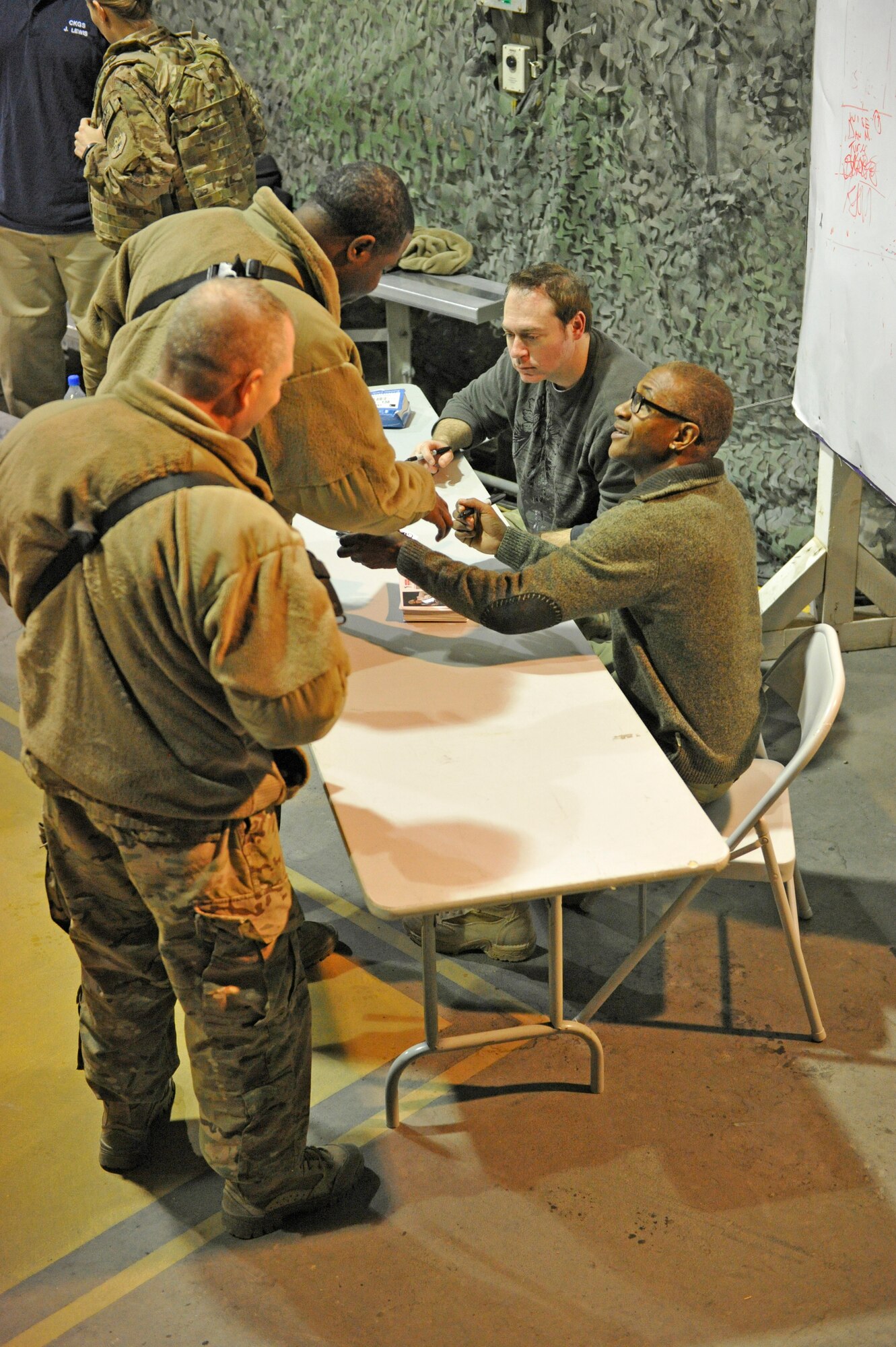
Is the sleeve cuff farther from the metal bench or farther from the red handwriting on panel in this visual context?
the metal bench

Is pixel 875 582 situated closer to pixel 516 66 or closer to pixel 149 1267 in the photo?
pixel 516 66

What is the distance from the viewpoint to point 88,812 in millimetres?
1846

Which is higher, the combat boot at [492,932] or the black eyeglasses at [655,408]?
the black eyeglasses at [655,408]

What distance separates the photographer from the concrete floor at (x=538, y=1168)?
2064 millimetres

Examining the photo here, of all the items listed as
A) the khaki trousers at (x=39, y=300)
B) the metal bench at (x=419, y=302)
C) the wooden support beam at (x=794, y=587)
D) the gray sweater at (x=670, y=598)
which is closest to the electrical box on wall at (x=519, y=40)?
the metal bench at (x=419, y=302)

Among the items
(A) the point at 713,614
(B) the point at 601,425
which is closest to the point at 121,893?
(A) the point at 713,614

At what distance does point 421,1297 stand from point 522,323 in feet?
6.76

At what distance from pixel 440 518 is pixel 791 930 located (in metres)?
1.11

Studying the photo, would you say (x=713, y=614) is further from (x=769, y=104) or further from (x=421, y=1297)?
(x=769, y=104)

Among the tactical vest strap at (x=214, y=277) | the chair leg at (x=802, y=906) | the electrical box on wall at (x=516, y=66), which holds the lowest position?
the chair leg at (x=802, y=906)

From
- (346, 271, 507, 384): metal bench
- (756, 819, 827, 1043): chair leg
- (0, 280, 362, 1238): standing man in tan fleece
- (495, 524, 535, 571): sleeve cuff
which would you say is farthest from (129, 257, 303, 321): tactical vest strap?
(346, 271, 507, 384): metal bench

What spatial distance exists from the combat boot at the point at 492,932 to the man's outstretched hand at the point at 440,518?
85cm

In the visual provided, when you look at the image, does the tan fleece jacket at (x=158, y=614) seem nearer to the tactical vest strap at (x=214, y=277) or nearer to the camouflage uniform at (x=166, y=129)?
the tactical vest strap at (x=214, y=277)

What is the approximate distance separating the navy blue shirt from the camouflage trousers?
3403 millimetres
